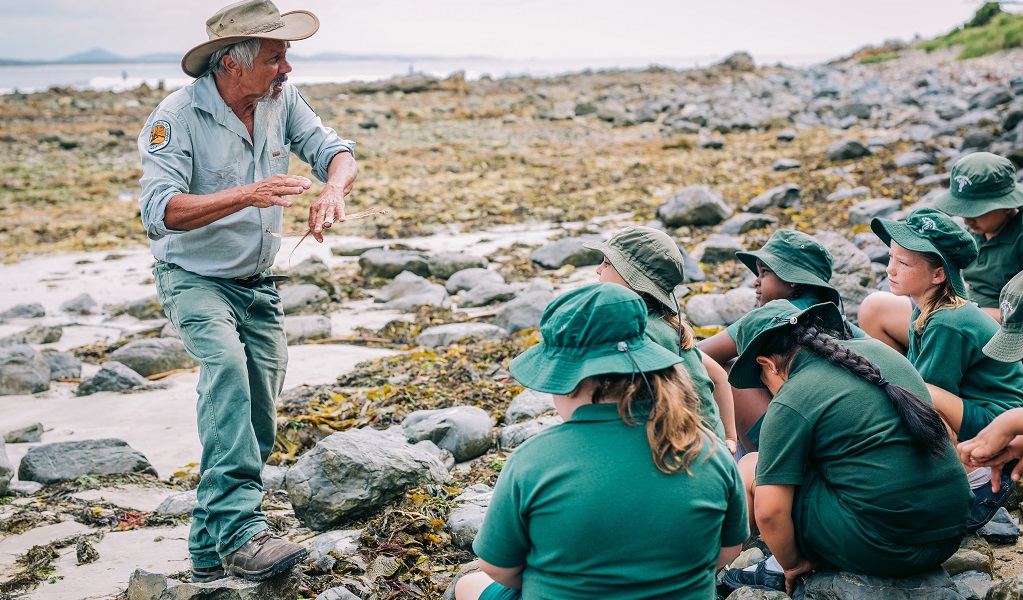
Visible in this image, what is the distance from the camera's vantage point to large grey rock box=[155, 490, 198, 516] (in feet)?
12.8

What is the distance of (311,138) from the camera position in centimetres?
367

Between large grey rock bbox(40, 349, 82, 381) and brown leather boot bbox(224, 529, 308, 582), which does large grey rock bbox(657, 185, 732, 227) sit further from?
brown leather boot bbox(224, 529, 308, 582)

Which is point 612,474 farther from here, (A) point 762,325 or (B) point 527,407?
(B) point 527,407

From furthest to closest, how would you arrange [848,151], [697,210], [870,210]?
[848,151], [697,210], [870,210]

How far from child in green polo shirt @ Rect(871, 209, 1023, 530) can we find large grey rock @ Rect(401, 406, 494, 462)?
6.81ft

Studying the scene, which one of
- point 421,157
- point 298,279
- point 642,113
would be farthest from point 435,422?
point 642,113

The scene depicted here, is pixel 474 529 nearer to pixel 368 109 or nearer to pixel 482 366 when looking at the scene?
pixel 482 366

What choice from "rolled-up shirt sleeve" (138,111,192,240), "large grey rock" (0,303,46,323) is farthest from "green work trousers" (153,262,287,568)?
"large grey rock" (0,303,46,323)

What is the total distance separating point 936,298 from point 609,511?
7.17ft

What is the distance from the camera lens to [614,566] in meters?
1.94

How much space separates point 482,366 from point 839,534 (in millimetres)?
3475

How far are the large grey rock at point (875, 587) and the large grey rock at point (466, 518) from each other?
3.92 feet

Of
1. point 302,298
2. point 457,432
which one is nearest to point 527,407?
point 457,432

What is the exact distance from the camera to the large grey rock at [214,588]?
9.39ft
